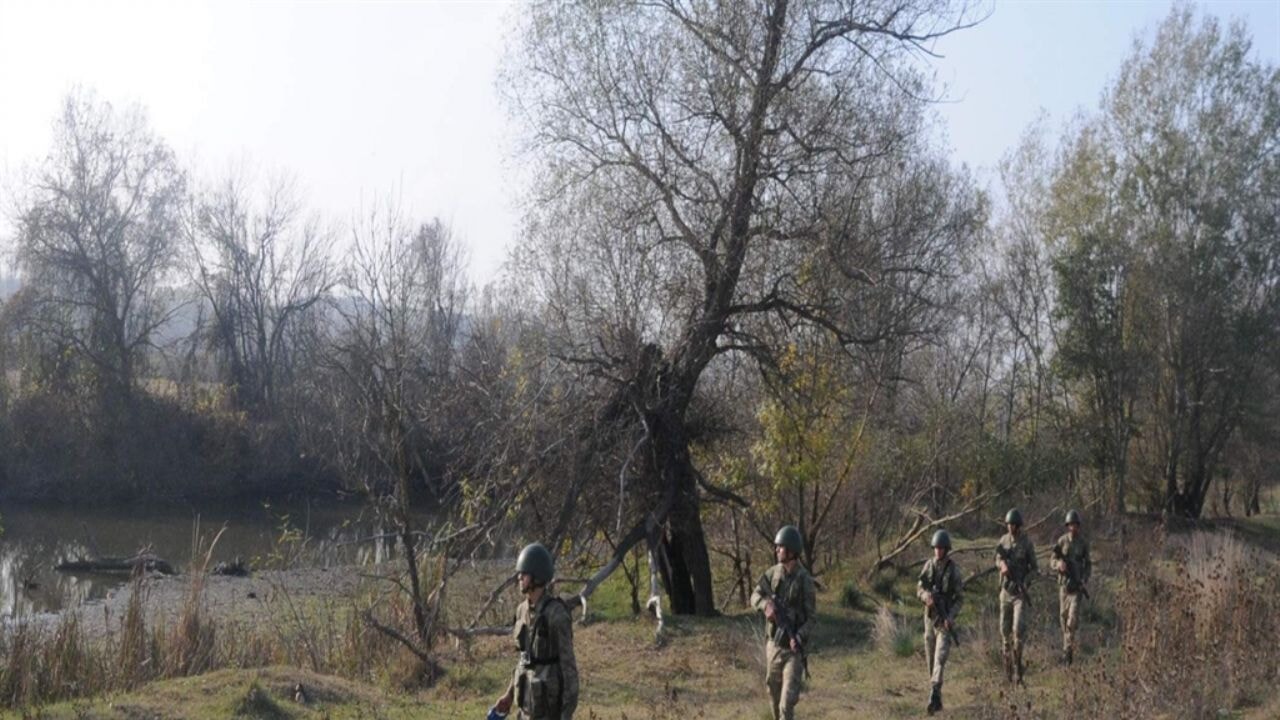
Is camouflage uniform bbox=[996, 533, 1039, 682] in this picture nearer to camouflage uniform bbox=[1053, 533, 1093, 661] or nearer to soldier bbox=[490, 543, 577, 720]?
camouflage uniform bbox=[1053, 533, 1093, 661]

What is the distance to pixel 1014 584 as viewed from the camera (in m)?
13.7

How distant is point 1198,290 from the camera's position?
3631 cm

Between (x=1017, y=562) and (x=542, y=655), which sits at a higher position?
(x=1017, y=562)

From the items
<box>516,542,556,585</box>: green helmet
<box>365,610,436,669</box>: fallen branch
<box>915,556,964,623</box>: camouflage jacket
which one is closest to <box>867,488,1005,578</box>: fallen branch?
<box>915,556,964,623</box>: camouflage jacket

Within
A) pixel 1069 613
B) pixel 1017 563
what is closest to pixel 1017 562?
pixel 1017 563

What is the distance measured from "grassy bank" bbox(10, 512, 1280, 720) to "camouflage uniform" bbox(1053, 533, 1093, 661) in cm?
37

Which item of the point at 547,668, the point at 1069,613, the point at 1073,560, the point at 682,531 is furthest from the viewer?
the point at 682,531

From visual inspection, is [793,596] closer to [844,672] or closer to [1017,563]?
[1017,563]

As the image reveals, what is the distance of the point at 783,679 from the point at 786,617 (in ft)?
1.89

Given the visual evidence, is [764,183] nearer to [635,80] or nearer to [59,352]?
[635,80]

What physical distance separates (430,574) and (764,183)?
8.01 m

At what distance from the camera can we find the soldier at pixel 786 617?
1028cm

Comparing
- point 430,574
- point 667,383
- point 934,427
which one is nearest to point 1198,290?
point 934,427

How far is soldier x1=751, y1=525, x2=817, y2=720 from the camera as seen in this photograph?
405 inches
